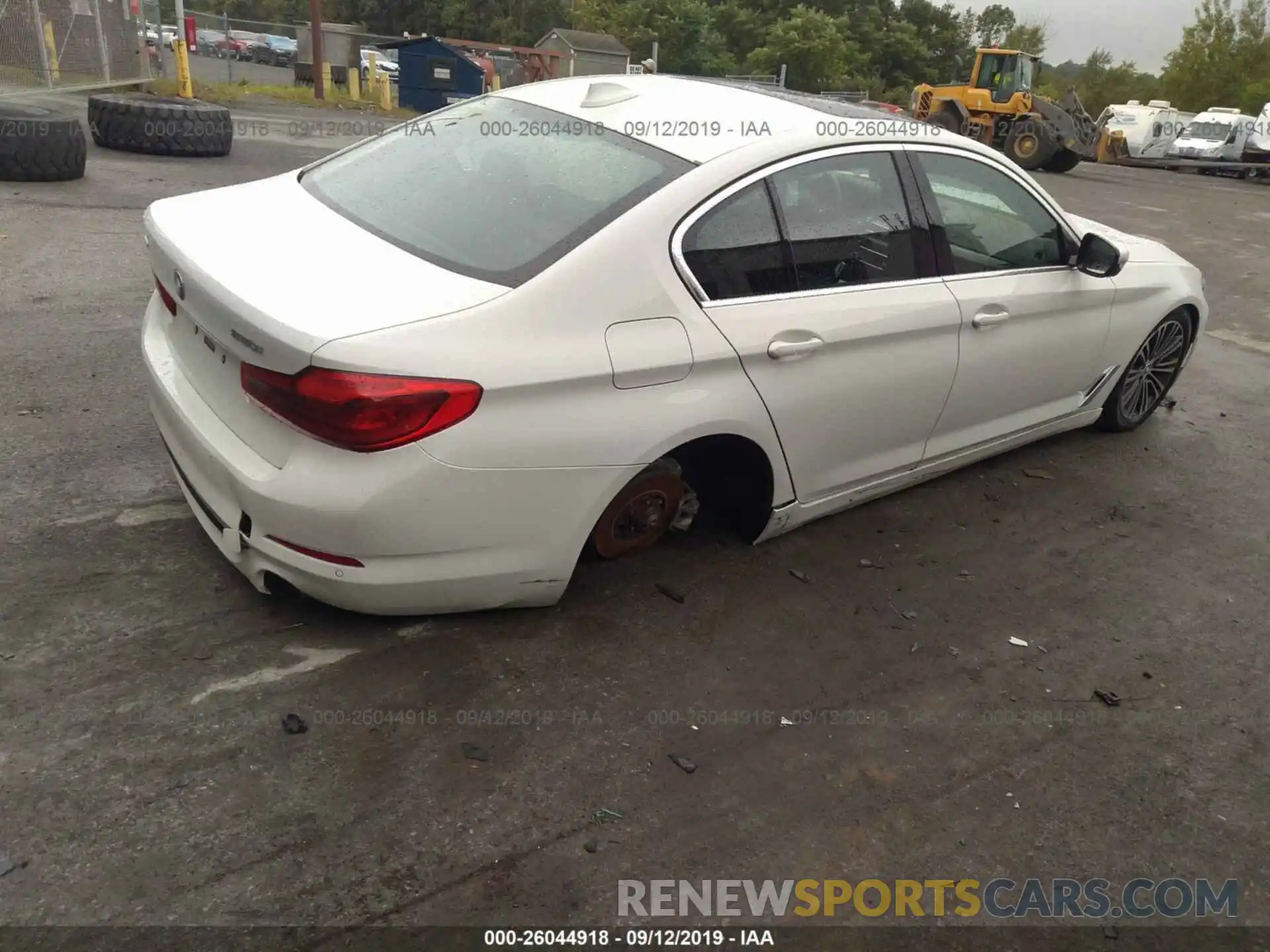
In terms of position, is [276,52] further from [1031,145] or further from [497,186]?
[497,186]

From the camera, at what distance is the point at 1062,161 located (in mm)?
23469

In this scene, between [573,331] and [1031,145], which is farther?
[1031,145]

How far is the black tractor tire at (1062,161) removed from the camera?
912 inches

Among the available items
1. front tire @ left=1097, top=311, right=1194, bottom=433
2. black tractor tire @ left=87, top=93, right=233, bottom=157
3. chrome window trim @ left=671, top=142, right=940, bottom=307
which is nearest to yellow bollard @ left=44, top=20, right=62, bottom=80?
black tractor tire @ left=87, top=93, right=233, bottom=157

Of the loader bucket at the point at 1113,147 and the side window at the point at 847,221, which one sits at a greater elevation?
the side window at the point at 847,221

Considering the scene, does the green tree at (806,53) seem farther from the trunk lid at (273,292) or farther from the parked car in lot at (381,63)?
the trunk lid at (273,292)

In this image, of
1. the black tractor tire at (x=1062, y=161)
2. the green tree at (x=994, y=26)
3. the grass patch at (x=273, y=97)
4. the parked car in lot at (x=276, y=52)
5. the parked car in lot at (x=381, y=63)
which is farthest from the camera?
the green tree at (x=994, y=26)

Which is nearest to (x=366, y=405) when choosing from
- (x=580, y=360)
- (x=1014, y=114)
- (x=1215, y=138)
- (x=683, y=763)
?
(x=580, y=360)

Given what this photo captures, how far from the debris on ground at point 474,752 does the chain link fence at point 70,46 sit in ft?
40.5

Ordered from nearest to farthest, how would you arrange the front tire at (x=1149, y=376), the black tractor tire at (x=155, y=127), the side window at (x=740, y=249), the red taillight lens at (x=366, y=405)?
1. the red taillight lens at (x=366, y=405)
2. the side window at (x=740, y=249)
3. the front tire at (x=1149, y=376)
4. the black tractor tire at (x=155, y=127)

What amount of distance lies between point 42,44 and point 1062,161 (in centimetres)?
2136

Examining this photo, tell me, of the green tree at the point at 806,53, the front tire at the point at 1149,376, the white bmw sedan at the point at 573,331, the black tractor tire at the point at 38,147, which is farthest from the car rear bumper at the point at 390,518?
the green tree at the point at 806,53

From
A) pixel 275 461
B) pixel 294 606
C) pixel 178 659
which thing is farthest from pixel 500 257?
pixel 178 659

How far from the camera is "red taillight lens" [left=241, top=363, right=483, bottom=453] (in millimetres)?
2400
